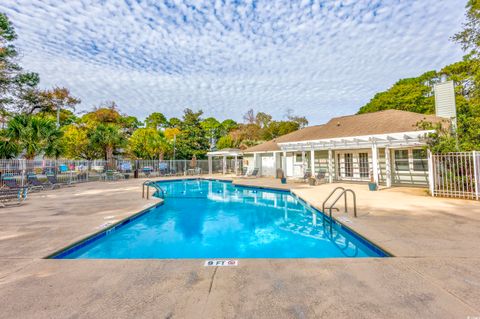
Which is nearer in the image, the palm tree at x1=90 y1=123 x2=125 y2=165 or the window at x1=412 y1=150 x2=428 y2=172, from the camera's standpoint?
the window at x1=412 y1=150 x2=428 y2=172

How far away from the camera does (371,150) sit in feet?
47.8

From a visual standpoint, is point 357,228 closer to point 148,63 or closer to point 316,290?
point 316,290

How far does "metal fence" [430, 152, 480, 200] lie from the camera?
25.4 ft

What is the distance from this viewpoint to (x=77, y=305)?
2320 millimetres

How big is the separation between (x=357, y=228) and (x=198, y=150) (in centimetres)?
2712

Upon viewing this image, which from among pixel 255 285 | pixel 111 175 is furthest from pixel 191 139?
pixel 255 285

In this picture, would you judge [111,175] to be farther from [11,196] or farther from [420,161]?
[420,161]

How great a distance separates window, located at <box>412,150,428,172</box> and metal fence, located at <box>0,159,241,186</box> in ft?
63.7

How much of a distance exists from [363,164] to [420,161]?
10.1 ft

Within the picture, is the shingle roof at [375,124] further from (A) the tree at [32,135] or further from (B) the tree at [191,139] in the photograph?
(A) the tree at [32,135]

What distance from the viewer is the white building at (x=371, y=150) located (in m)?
12.4

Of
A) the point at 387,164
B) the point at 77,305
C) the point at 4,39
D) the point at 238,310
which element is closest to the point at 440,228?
the point at 238,310

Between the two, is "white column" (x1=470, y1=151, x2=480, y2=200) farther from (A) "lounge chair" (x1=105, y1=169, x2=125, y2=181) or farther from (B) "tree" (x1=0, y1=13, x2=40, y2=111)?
(B) "tree" (x1=0, y1=13, x2=40, y2=111)

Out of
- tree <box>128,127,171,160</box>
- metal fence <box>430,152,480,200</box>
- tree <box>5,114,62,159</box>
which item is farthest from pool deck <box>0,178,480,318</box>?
tree <box>128,127,171,160</box>
